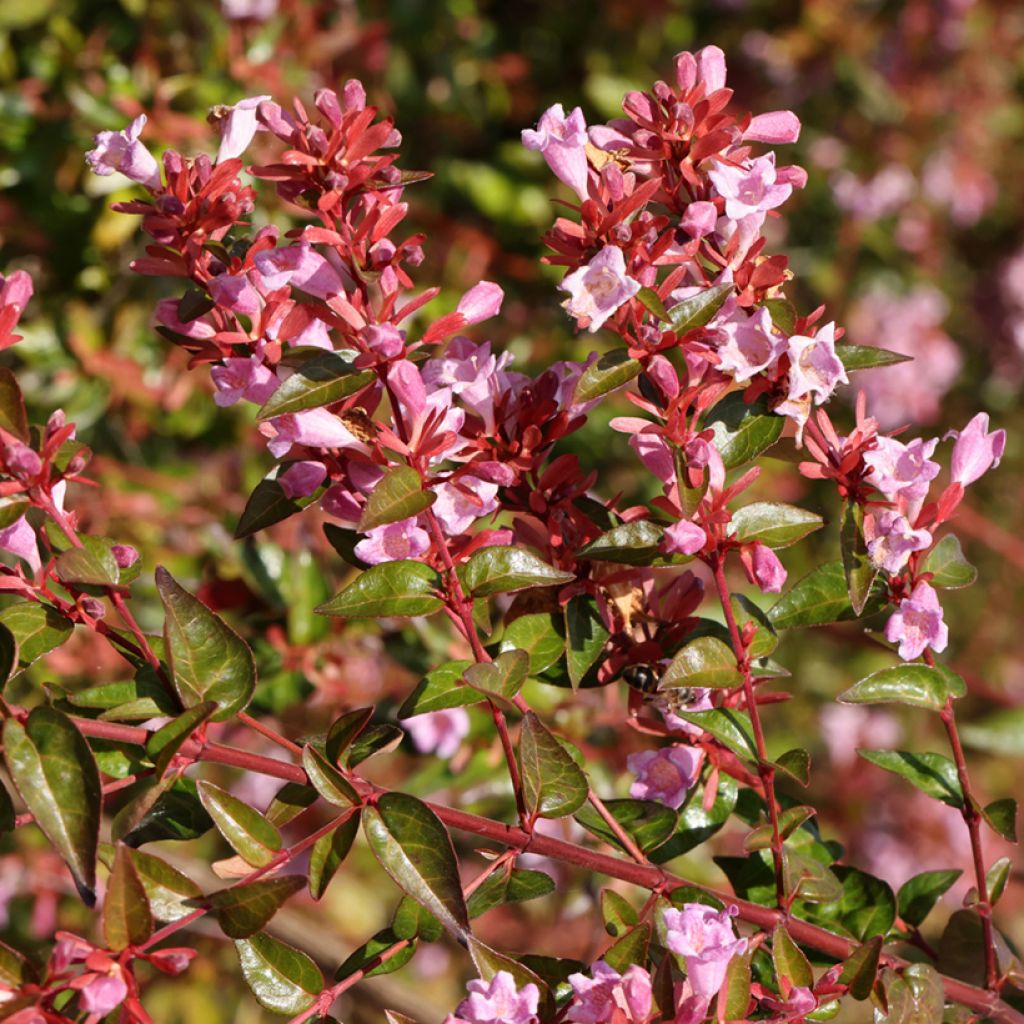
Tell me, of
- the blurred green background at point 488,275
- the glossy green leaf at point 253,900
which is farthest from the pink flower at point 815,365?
the blurred green background at point 488,275

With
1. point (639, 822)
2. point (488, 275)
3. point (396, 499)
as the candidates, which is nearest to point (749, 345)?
point (396, 499)

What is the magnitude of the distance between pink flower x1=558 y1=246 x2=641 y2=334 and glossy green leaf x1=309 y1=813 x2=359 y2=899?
1.18 feet

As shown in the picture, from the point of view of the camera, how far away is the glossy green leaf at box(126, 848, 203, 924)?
711mm

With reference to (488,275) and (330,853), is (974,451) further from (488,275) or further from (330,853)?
(488,275)

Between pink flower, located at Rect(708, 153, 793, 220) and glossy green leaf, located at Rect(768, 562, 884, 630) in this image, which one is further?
glossy green leaf, located at Rect(768, 562, 884, 630)

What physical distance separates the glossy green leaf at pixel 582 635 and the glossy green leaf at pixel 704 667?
6cm

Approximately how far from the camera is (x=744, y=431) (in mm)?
820

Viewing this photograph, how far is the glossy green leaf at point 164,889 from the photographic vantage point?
711mm

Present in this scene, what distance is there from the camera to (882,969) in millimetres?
845

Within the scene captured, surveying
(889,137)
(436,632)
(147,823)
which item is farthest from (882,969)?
(889,137)

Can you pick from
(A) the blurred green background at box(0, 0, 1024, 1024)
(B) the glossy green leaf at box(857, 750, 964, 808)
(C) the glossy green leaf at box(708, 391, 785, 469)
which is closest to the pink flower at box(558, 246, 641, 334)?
(C) the glossy green leaf at box(708, 391, 785, 469)

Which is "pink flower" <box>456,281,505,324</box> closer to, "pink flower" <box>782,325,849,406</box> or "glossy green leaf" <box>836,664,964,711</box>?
"pink flower" <box>782,325,849,406</box>

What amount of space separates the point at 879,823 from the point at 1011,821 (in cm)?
176

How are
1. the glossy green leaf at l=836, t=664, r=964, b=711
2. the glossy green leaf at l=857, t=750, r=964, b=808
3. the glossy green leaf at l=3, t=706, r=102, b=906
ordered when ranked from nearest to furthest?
the glossy green leaf at l=3, t=706, r=102, b=906 < the glossy green leaf at l=836, t=664, r=964, b=711 < the glossy green leaf at l=857, t=750, r=964, b=808
